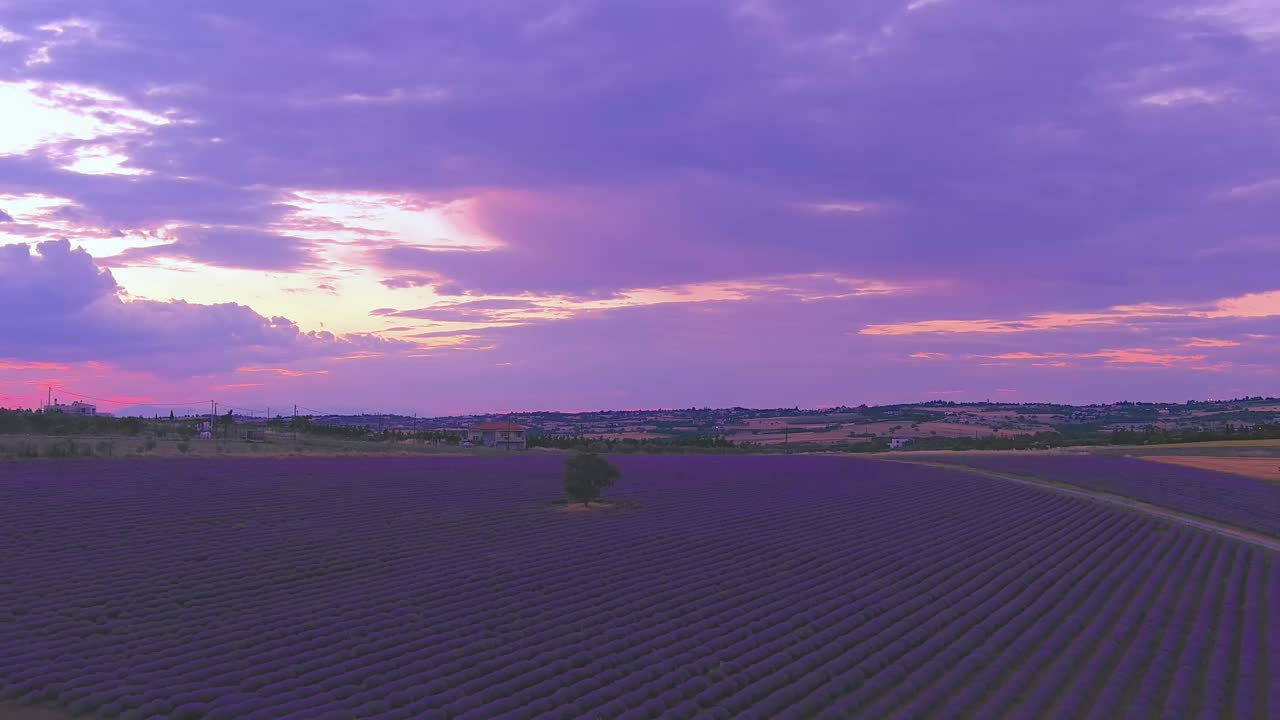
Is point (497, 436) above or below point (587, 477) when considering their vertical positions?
above

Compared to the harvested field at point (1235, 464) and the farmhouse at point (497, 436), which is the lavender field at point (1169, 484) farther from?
the farmhouse at point (497, 436)

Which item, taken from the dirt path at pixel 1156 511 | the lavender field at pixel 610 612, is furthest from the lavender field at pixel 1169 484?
the lavender field at pixel 610 612

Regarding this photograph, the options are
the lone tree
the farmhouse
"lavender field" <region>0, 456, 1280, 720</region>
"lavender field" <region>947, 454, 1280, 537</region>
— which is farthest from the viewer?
the farmhouse

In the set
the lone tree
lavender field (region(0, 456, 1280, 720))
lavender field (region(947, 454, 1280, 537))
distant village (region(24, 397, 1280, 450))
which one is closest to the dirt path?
lavender field (region(947, 454, 1280, 537))

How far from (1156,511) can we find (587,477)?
2100 centimetres

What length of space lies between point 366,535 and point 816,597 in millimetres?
11573

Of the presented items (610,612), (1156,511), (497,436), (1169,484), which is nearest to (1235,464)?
(1169,484)

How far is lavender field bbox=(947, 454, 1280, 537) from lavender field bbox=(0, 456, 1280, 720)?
23.6ft

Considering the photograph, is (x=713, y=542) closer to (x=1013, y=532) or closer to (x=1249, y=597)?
(x=1013, y=532)

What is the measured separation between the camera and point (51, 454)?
43.4m

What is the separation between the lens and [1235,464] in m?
61.8

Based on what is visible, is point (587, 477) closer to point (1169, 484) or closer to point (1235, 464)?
point (1169, 484)

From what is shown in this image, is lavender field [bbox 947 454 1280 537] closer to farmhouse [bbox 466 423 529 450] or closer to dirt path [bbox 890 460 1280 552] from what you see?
dirt path [bbox 890 460 1280 552]

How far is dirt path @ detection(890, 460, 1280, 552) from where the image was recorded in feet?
92.7
